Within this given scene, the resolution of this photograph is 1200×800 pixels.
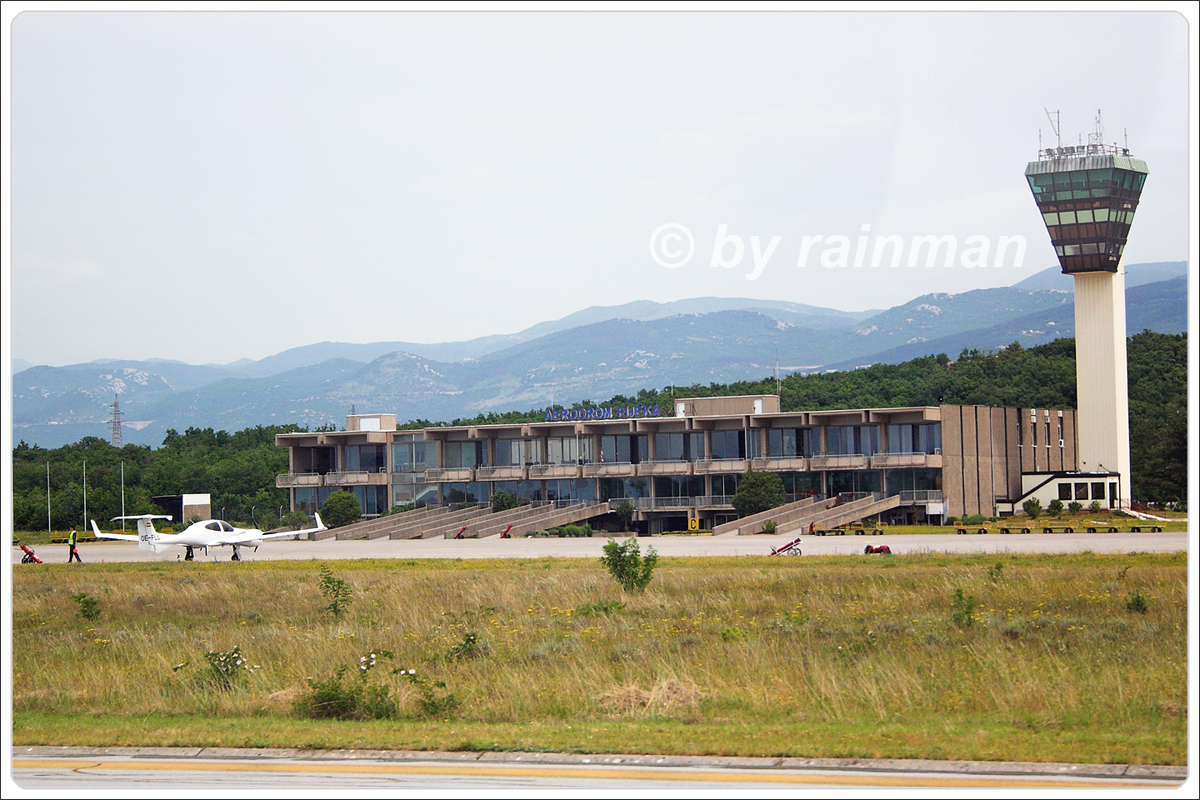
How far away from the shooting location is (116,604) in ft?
113

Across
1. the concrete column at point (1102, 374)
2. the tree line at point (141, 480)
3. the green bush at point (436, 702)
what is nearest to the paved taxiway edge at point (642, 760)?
the green bush at point (436, 702)

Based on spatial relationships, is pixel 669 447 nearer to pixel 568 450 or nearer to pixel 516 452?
pixel 568 450

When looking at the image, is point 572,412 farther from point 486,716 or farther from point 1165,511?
point 486,716

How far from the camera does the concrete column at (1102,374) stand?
9838 cm

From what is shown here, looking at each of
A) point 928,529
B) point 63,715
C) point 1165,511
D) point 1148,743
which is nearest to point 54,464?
point 928,529

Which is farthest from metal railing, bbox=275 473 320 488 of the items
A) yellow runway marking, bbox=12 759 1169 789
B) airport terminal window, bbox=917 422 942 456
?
yellow runway marking, bbox=12 759 1169 789

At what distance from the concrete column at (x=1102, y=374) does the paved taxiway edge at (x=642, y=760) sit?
93.0 meters

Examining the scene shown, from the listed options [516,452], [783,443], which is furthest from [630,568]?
[516,452]

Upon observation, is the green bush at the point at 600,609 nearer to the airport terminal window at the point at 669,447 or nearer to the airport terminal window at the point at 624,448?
the airport terminal window at the point at 669,447

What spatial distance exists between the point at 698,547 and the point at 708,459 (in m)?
35.2

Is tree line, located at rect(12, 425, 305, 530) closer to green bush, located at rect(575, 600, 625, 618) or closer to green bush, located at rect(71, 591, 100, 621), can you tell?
green bush, located at rect(71, 591, 100, 621)

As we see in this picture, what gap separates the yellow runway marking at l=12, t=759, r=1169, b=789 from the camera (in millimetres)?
11695

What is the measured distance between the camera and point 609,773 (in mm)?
12633

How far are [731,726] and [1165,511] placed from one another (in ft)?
288
